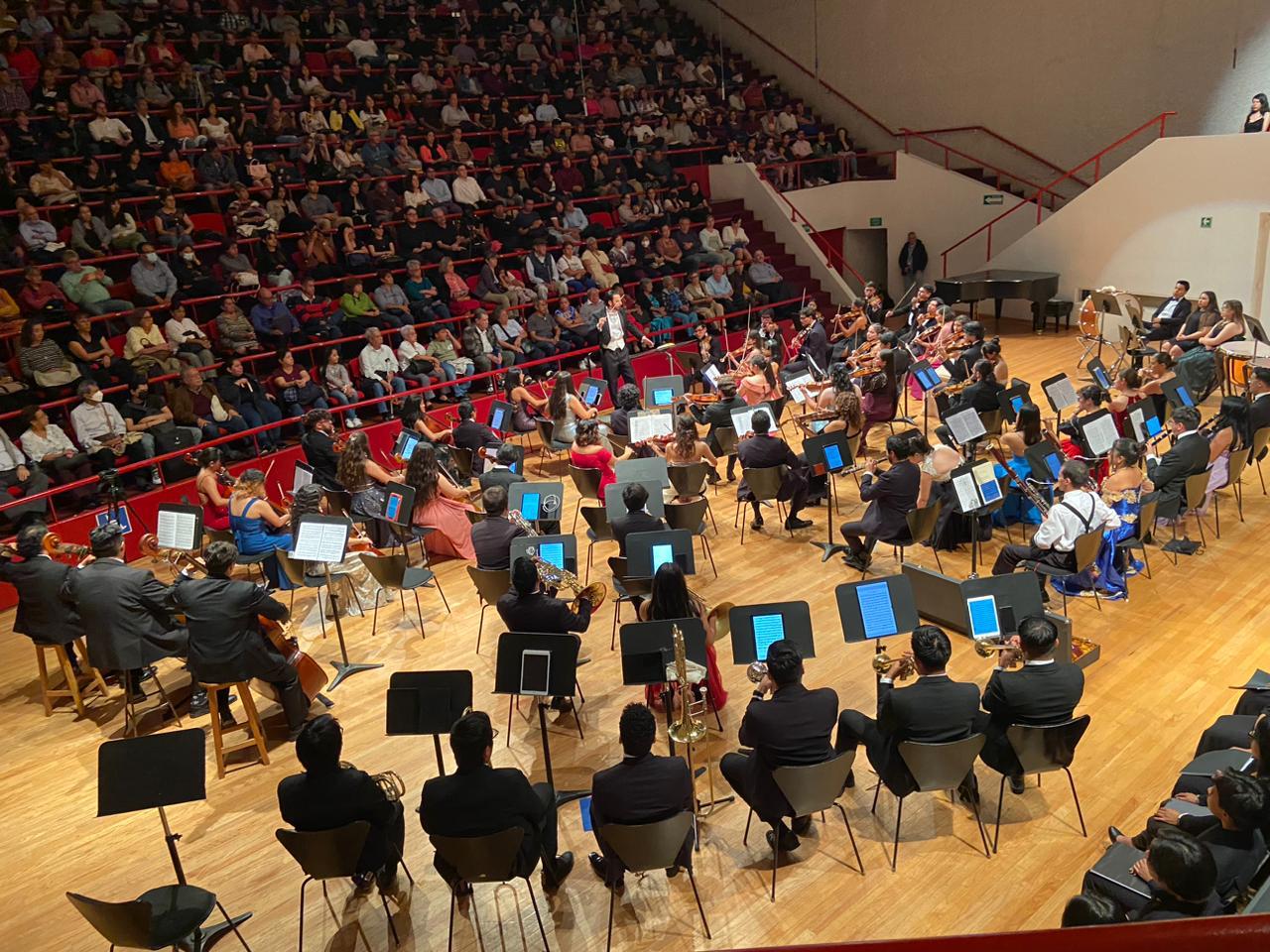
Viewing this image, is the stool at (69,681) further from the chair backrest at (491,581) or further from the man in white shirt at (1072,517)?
the man in white shirt at (1072,517)

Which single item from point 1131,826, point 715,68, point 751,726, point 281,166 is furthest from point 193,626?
point 715,68

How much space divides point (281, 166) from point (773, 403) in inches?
311

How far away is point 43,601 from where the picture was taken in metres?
6.54

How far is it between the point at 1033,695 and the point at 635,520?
3054 millimetres

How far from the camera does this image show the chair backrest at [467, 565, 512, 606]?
6.73 m

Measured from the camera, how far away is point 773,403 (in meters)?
10.2

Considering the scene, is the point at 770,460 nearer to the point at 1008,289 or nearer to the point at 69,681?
the point at 69,681

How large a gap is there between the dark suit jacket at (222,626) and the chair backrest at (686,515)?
10.3 ft

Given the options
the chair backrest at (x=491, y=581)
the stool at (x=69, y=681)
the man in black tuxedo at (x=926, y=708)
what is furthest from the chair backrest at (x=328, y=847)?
the stool at (x=69, y=681)

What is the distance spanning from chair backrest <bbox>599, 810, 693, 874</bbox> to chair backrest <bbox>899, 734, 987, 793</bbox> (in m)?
1.13

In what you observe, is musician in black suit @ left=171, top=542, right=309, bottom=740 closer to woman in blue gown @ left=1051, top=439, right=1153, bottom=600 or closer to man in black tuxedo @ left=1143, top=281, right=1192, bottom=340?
woman in blue gown @ left=1051, top=439, right=1153, bottom=600

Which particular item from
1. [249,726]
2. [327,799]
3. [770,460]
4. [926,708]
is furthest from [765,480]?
[327,799]

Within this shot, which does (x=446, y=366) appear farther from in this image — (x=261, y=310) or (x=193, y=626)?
(x=193, y=626)

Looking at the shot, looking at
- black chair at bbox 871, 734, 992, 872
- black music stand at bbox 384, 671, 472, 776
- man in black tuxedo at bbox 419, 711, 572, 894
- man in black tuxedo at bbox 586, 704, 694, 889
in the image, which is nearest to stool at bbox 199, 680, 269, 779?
black music stand at bbox 384, 671, 472, 776
